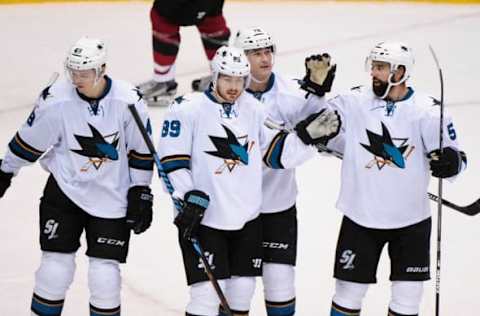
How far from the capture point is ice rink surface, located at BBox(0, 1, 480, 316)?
5.04m

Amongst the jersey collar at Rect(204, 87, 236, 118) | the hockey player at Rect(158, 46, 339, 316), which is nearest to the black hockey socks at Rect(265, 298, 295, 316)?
the hockey player at Rect(158, 46, 339, 316)

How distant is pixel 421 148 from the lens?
13.4ft

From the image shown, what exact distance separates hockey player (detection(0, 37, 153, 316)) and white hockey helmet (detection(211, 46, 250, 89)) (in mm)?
304

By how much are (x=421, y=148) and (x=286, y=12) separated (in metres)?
6.09

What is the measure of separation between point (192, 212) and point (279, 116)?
552 millimetres

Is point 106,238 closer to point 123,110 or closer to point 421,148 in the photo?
point 123,110

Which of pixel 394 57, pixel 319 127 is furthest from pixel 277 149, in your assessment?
pixel 394 57

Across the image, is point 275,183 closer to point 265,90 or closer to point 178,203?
point 265,90

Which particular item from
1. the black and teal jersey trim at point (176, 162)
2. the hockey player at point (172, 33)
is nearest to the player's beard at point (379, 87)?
the black and teal jersey trim at point (176, 162)

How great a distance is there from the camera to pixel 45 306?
4199mm

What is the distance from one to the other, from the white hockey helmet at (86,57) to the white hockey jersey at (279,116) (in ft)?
1.76

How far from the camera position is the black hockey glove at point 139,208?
13.6 feet

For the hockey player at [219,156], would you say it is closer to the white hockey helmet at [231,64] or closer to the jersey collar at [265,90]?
the white hockey helmet at [231,64]

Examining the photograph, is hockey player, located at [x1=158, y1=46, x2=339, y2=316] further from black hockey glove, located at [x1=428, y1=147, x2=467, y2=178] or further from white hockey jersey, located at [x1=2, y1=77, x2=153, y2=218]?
black hockey glove, located at [x1=428, y1=147, x2=467, y2=178]
